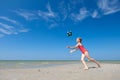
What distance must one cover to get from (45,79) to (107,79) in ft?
6.93

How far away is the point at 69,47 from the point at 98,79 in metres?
3.66

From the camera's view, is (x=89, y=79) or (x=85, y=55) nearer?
(x=89, y=79)

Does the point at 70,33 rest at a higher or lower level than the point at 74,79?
higher

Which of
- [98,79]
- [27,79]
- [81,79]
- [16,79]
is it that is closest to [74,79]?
[81,79]

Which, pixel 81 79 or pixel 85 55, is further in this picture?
pixel 85 55

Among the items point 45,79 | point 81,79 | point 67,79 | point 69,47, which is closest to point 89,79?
point 81,79

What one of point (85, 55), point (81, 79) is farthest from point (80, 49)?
point (81, 79)

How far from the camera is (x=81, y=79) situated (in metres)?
6.54

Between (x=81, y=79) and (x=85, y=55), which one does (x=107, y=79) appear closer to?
(x=81, y=79)

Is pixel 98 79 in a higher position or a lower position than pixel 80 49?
lower

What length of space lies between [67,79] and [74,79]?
9.5 inches

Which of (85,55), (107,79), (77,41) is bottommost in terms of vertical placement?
(107,79)

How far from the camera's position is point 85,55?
10.1 m

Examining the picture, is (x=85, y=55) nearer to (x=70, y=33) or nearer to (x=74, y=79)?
(x=70, y=33)
